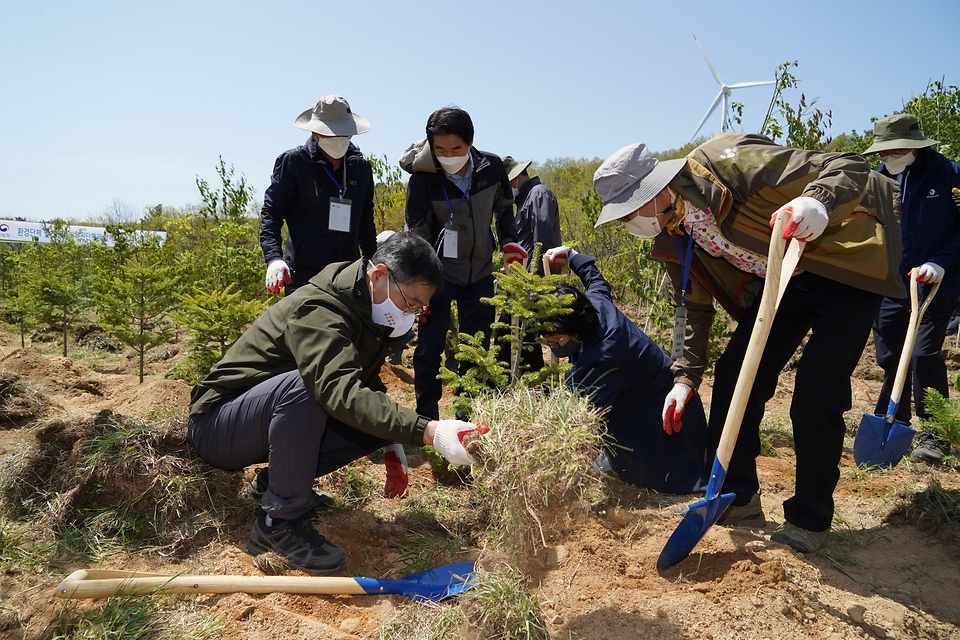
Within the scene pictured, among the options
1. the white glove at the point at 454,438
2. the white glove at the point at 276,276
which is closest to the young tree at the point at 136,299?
the white glove at the point at 276,276

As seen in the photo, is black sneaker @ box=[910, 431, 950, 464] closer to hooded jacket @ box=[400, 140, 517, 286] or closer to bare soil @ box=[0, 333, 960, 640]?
bare soil @ box=[0, 333, 960, 640]

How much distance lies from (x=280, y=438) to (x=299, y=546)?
453 millimetres

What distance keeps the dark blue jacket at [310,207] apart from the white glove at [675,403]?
2.11 meters

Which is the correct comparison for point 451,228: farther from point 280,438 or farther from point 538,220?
point 280,438

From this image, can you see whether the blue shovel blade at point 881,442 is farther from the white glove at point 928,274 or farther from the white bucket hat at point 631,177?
the white bucket hat at point 631,177

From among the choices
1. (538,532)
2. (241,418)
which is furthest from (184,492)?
(538,532)

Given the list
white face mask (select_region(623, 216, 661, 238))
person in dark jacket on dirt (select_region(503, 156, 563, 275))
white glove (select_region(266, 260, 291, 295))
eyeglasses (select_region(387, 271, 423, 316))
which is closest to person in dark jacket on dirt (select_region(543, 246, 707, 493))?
white face mask (select_region(623, 216, 661, 238))

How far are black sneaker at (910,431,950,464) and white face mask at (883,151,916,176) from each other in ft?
5.85

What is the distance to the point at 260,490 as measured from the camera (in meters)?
3.01

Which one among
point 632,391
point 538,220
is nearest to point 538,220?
point 538,220

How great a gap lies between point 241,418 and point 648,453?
1989mm

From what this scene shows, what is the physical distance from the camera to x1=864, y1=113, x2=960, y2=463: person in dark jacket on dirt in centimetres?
408

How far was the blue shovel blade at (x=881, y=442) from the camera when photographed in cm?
365

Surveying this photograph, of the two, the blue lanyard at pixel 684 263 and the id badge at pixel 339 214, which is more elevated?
the id badge at pixel 339 214
